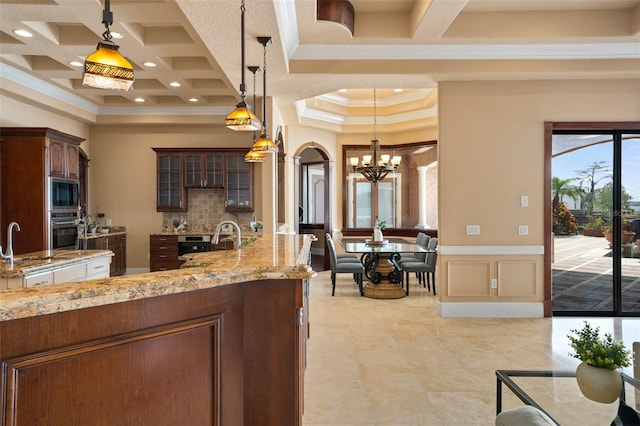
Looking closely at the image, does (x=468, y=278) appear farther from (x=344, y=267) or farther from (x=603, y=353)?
(x=603, y=353)

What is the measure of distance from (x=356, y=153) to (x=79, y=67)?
18.1 feet

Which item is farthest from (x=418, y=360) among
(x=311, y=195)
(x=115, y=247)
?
(x=311, y=195)

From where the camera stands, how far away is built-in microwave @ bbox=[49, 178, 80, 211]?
5.84 metres

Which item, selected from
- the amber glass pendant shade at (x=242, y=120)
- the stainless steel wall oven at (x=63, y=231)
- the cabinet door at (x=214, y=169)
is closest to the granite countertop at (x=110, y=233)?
the stainless steel wall oven at (x=63, y=231)

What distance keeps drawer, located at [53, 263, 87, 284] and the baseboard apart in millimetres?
4059

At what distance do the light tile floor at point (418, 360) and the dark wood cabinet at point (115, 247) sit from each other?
4.04m

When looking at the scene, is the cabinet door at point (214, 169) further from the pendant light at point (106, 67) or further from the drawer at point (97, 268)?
the pendant light at point (106, 67)

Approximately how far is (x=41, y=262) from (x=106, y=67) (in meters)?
2.21

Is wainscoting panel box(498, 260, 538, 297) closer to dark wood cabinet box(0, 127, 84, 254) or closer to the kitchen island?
the kitchen island

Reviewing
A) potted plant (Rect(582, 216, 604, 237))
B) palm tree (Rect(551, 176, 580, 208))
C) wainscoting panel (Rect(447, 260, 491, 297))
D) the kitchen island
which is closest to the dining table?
wainscoting panel (Rect(447, 260, 491, 297))

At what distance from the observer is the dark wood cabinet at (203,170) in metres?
7.66

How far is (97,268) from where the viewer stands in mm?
4391

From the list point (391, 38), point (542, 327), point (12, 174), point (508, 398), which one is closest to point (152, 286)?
point (508, 398)

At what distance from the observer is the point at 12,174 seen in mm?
5586
